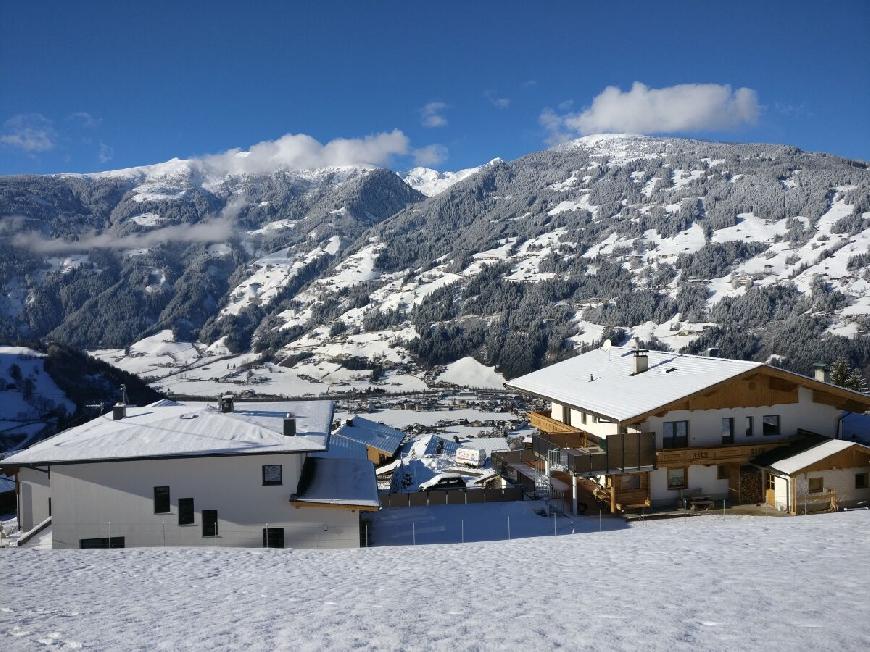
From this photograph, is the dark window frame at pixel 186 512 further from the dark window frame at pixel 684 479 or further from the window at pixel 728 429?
the window at pixel 728 429

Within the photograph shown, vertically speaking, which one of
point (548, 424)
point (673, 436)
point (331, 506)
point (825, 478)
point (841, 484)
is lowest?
point (331, 506)

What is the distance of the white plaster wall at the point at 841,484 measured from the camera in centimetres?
2503

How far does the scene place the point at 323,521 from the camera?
24859 millimetres

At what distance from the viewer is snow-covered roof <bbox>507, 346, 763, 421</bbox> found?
88.8 feet

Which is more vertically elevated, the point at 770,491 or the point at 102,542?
the point at 770,491

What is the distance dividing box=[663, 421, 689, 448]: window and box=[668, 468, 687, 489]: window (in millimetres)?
1138

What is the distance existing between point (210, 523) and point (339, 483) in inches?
216

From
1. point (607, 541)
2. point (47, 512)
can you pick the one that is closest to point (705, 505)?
point (607, 541)

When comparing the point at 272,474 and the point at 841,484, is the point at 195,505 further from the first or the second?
the point at 841,484

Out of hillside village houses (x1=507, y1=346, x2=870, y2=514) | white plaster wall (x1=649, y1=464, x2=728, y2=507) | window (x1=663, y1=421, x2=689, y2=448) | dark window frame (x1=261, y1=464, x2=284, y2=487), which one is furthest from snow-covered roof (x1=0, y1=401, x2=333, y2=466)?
window (x1=663, y1=421, x2=689, y2=448)

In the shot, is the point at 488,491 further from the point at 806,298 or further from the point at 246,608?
the point at 806,298

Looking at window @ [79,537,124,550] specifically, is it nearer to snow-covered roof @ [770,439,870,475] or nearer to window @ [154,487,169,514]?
window @ [154,487,169,514]

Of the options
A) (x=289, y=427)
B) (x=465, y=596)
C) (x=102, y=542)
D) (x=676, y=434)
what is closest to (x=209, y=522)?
(x=102, y=542)

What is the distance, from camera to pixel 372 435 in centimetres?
6750
